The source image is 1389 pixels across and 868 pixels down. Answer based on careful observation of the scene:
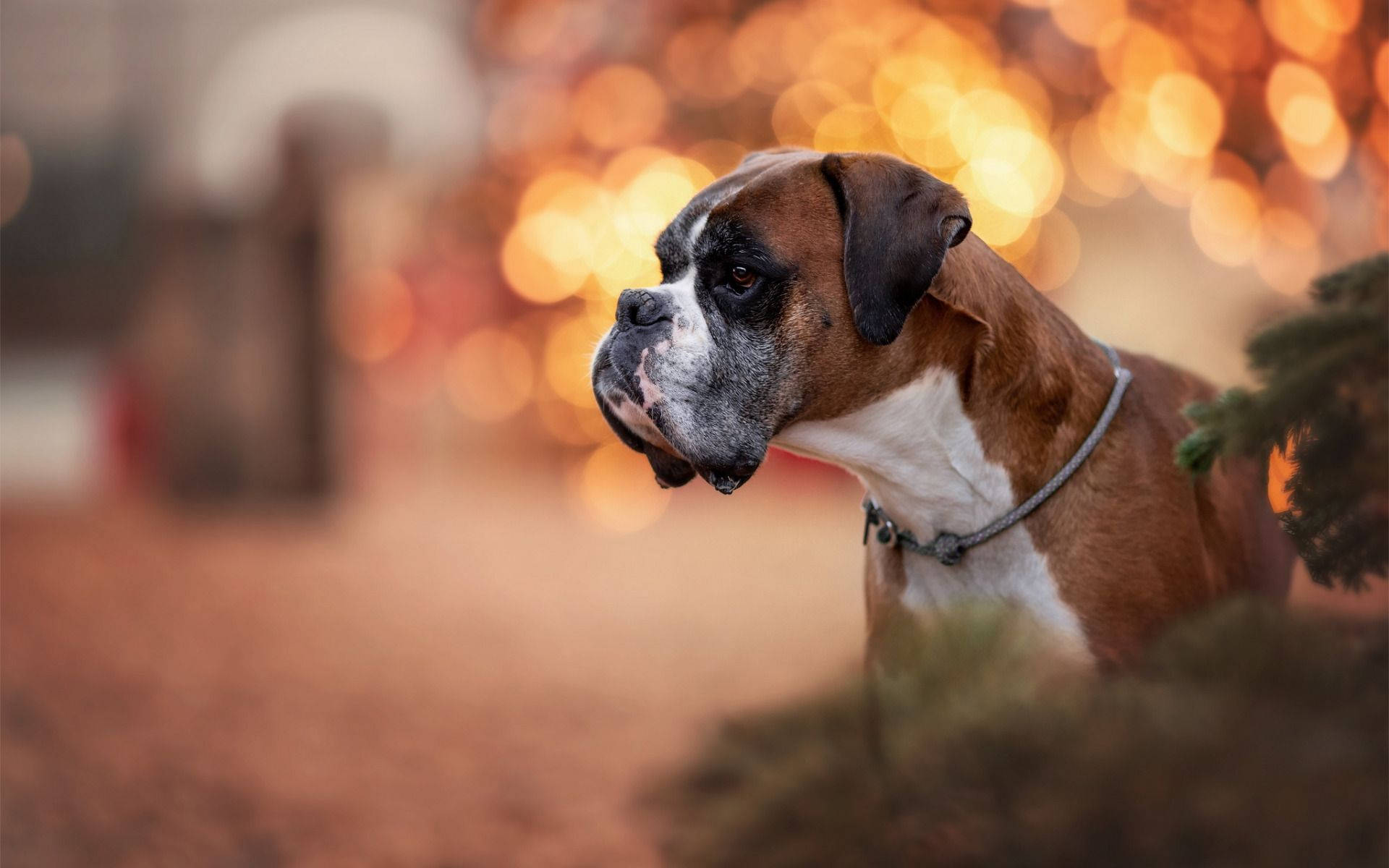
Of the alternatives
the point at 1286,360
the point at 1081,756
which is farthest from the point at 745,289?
the point at 1081,756

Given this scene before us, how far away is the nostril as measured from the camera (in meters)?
2.29

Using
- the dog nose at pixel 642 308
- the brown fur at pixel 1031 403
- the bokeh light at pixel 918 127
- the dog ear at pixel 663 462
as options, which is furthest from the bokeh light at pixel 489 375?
the brown fur at pixel 1031 403

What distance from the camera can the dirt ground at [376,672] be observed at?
4262 millimetres

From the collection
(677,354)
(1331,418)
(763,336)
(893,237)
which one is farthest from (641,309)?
(1331,418)

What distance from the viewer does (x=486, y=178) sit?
11719 mm

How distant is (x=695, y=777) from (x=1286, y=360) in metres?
1.89

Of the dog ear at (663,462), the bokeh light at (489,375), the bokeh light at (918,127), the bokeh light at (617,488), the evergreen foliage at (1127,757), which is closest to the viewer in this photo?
the evergreen foliage at (1127,757)

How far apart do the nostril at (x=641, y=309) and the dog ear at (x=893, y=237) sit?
36 centimetres

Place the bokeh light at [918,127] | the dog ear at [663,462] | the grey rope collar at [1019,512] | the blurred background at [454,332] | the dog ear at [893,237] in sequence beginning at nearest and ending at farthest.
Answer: the dog ear at [893,237] < the grey rope collar at [1019,512] < the dog ear at [663,462] < the blurred background at [454,332] < the bokeh light at [918,127]

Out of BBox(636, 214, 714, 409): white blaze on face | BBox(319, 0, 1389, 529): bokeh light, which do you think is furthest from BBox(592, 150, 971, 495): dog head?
BBox(319, 0, 1389, 529): bokeh light

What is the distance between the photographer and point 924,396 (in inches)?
90.1

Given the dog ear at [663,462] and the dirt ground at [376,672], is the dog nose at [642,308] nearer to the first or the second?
the dog ear at [663,462]

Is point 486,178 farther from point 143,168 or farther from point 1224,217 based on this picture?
point 1224,217

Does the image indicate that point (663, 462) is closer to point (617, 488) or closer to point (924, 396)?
point (924, 396)
